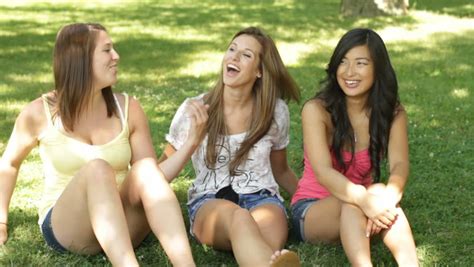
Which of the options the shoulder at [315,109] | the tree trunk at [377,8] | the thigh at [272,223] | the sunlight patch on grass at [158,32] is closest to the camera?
the thigh at [272,223]

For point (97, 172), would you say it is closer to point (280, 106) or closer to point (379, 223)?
point (280, 106)

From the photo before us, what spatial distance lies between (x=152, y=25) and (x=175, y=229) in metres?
10.6

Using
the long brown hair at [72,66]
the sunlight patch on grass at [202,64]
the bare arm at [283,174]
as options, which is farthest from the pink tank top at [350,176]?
the sunlight patch on grass at [202,64]

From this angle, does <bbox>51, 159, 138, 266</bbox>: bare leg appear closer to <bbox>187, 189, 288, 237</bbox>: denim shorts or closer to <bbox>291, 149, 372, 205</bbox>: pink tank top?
<bbox>187, 189, 288, 237</bbox>: denim shorts

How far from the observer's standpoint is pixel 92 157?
15.0ft

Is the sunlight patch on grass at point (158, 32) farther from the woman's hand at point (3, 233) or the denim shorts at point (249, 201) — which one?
the woman's hand at point (3, 233)

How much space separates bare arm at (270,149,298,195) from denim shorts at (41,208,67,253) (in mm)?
1389

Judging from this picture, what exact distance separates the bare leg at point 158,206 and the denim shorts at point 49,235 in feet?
1.36

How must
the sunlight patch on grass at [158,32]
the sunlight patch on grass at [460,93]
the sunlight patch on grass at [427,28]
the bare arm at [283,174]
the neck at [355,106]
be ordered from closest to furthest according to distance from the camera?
the neck at [355,106], the bare arm at [283,174], the sunlight patch on grass at [460,93], the sunlight patch on grass at [427,28], the sunlight patch on grass at [158,32]

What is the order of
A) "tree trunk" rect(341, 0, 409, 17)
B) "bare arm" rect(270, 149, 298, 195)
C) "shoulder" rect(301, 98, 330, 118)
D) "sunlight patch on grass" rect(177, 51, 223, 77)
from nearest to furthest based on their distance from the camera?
"shoulder" rect(301, 98, 330, 118), "bare arm" rect(270, 149, 298, 195), "sunlight patch on grass" rect(177, 51, 223, 77), "tree trunk" rect(341, 0, 409, 17)

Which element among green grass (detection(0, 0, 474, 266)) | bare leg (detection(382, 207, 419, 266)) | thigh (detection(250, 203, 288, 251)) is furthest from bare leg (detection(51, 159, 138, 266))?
bare leg (detection(382, 207, 419, 266))

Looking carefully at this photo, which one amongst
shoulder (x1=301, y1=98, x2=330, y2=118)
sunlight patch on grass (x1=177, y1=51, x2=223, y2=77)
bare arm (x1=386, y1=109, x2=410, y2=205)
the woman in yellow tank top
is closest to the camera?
the woman in yellow tank top

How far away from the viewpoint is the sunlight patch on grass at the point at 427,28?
1242 centimetres

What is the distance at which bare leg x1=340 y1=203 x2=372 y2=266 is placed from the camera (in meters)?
4.26
